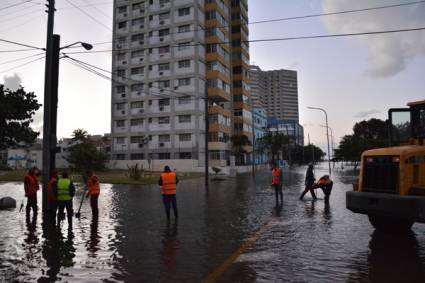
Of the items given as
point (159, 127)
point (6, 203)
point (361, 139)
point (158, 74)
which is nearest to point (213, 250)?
point (6, 203)

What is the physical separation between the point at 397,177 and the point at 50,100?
11.2 m

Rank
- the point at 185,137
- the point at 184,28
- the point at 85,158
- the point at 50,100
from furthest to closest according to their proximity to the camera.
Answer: the point at 184,28
the point at 185,137
the point at 85,158
the point at 50,100

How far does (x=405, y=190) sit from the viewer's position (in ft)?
26.2

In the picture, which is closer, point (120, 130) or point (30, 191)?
point (30, 191)

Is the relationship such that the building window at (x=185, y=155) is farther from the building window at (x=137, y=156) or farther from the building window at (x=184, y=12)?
the building window at (x=184, y=12)

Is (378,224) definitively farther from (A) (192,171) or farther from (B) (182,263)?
(A) (192,171)

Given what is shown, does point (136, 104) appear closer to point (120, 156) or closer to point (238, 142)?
point (120, 156)

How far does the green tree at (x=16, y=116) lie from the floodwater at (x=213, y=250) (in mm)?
7245

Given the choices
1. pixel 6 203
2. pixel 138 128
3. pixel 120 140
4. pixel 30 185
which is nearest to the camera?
pixel 30 185

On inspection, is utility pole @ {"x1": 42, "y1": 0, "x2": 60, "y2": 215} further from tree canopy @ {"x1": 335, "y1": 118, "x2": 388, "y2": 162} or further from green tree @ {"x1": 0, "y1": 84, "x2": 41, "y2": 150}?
tree canopy @ {"x1": 335, "y1": 118, "x2": 388, "y2": 162}

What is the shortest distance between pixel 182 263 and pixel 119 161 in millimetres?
57163

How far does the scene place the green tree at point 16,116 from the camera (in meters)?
17.6

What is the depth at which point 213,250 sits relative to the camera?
759cm

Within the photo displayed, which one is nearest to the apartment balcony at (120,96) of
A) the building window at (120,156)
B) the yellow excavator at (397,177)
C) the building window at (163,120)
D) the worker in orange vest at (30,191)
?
the building window at (163,120)
